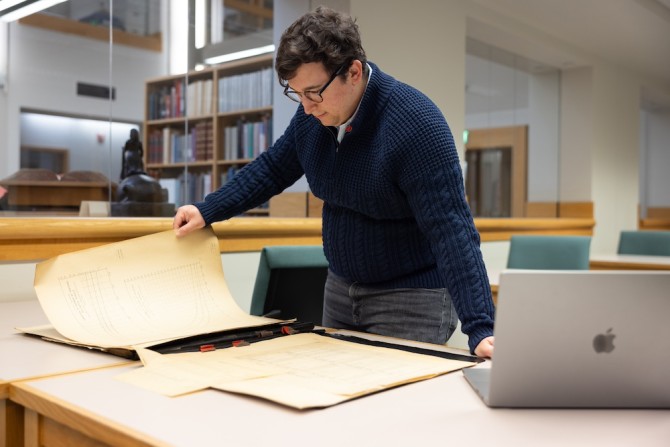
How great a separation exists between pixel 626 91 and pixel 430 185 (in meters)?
6.24

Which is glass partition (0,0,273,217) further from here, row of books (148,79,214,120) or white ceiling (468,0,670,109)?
white ceiling (468,0,670,109)

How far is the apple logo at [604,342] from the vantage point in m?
0.86

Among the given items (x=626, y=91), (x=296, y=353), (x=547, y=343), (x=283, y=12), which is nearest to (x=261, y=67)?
(x=283, y=12)

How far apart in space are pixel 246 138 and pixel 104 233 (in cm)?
176

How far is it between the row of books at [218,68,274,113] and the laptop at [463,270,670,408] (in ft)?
9.46

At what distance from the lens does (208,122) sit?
3531 mm

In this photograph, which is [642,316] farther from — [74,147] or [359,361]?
[74,147]

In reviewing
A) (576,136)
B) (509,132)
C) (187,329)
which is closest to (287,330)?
(187,329)

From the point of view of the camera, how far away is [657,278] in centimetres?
84

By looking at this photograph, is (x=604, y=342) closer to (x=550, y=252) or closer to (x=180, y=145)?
(x=550, y=252)

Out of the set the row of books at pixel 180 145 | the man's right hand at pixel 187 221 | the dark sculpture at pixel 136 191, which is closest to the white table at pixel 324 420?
the man's right hand at pixel 187 221

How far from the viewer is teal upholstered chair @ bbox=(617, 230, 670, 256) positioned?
14.1 feet

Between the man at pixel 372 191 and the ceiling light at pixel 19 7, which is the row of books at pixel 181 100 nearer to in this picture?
the ceiling light at pixel 19 7

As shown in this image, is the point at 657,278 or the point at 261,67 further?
the point at 261,67
